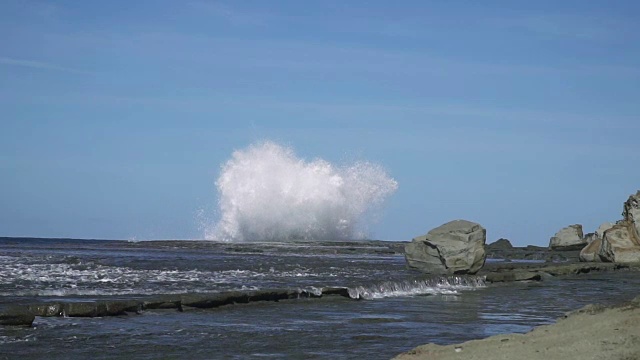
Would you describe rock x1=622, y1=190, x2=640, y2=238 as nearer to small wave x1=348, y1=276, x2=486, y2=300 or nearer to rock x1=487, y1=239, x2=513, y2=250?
small wave x1=348, y1=276, x2=486, y2=300

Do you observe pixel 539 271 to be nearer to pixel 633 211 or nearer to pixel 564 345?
pixel 633 211

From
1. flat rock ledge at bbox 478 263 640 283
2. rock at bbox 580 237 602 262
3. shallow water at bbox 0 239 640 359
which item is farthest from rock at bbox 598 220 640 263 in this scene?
shallow water at bbox 0 239 640 359

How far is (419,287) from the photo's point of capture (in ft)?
84.3

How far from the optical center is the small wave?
907 inches

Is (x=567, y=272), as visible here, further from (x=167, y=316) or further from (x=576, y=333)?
(x=576, y=333)

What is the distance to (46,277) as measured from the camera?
A: 26750 mm

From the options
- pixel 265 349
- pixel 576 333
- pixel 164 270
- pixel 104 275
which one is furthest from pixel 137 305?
pixel 164 270

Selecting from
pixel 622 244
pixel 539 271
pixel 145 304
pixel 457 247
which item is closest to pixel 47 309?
pixel 145 304

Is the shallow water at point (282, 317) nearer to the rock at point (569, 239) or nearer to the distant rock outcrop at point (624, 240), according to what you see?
the distant rock outcrop at point (624, 240)

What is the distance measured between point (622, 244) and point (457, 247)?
1575cm

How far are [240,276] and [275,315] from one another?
12128 millimetres

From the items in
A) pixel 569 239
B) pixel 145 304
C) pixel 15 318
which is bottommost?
pixel 15 318

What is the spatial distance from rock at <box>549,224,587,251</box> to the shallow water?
37.4 meters

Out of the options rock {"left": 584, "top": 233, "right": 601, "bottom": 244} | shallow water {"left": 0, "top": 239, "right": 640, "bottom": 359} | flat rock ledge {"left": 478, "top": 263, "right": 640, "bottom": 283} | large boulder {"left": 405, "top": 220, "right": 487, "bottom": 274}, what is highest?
rock {"left": 584, "top": 233, "right": 601, "bottom": 244}
